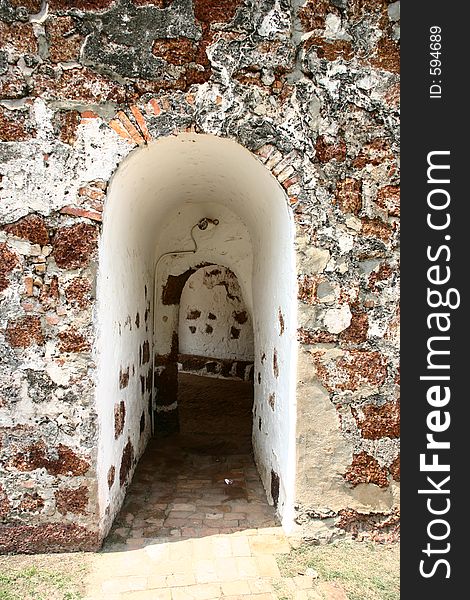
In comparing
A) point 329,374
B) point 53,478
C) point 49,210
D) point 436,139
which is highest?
point 436,139

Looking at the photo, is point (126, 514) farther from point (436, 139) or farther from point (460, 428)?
point (436, 139)

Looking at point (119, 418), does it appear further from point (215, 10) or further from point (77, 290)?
point (215, 10)

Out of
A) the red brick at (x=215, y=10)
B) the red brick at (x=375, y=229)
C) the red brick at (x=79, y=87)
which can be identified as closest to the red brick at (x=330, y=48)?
the red brick at (x=215, y=10)

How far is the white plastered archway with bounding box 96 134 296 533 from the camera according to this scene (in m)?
2.44

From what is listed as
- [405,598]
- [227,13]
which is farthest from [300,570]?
[227,13]

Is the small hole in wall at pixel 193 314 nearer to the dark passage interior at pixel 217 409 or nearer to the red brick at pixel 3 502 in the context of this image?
the dark passage interior at pixel 217 409

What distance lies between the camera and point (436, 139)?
7.28ft

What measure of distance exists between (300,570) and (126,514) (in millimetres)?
1026

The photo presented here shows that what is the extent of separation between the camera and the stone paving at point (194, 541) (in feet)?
6.93

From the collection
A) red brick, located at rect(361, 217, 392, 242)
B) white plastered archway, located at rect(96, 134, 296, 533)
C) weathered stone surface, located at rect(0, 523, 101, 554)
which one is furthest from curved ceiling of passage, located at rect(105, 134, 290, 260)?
weathered stone surface, located at rect(0, 523, 101, 554)

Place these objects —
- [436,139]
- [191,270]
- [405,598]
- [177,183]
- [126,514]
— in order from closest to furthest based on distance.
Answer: [405,598], [436,139], [126,514], [177,183], [191,270]

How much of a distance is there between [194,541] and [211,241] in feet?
7.94

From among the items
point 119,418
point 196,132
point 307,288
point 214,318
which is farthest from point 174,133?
point 214,318

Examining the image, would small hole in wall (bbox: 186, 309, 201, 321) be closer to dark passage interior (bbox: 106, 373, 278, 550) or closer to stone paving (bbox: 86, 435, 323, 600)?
dark passage interior (bbox: 106, 373, 278, 550)
